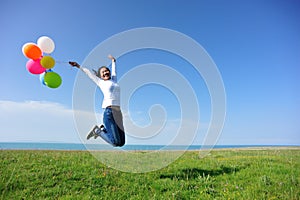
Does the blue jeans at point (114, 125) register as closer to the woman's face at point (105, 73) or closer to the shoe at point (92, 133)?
the shoe at point (92, 133)

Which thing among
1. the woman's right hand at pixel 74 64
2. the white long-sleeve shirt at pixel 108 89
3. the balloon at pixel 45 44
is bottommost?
Answer: the white long-sleeve shirt at pixel 108 89

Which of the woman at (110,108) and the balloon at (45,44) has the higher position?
the balloon at (45,44)

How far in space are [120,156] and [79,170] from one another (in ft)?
9.51

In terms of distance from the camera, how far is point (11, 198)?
6895 mm

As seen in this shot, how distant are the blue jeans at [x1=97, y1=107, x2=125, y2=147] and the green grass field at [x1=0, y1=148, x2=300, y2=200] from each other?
1.49 meters

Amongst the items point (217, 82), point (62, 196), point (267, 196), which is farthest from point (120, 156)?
point (267, 196)

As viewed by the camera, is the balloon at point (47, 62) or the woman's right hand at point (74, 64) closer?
the woman's right hand at point (74, 64)

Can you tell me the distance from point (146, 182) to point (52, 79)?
14.0 ft

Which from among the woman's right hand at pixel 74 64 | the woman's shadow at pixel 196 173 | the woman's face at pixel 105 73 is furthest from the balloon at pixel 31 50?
the woman's shadow at pixel 196 173

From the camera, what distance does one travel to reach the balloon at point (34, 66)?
740 cm

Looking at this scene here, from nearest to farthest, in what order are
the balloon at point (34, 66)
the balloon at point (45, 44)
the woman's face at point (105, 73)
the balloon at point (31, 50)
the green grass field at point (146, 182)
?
1. the green grass field at point (146, 182)
2. the balloon at point (31, 50)
3. the balloon at point (34, 66)
4. the balloon at point (45, 44)
5. the woman's face at point (105, 73)

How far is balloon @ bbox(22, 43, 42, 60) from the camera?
719 centimetres

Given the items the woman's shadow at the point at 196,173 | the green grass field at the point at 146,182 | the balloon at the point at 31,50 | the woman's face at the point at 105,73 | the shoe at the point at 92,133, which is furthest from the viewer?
the woman's shadow at the point at 196,173

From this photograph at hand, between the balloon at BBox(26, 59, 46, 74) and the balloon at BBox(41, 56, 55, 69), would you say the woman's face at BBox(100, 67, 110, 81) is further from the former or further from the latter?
the balloon at BBox(26, 59, 46, 74)
